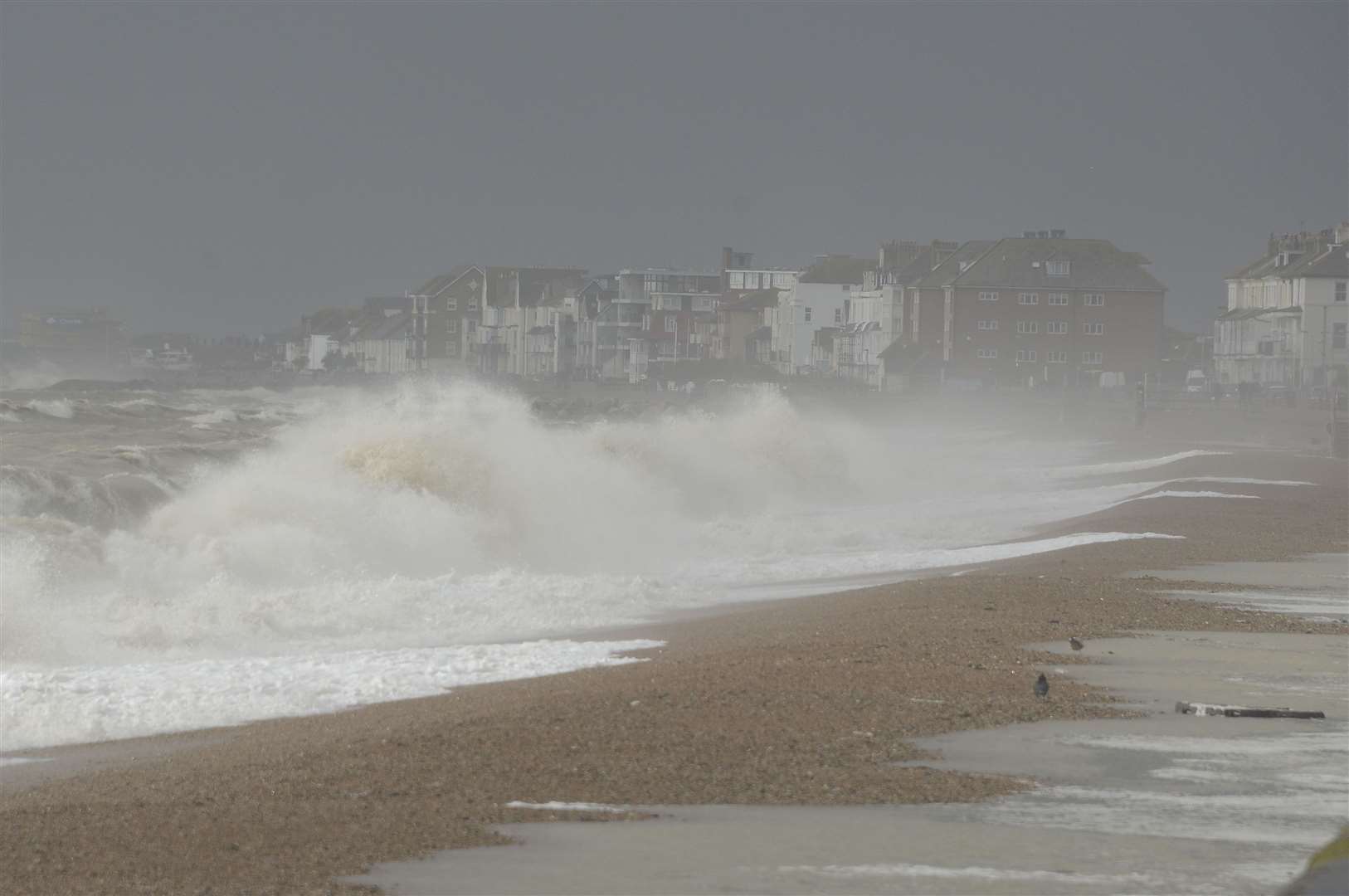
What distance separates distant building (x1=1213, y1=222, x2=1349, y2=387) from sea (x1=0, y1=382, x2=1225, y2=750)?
42.0 m

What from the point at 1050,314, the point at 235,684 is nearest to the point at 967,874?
the point at 235,684

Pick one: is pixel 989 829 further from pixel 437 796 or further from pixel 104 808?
pixel 104 808

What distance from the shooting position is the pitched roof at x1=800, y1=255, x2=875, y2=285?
12862 cm

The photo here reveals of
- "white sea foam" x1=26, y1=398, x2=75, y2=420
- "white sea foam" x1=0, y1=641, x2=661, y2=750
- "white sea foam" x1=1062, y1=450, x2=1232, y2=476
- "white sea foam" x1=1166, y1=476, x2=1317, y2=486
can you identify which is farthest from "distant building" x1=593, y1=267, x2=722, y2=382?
"white sea foam" x1=0, y1=641, x2=661, y2=750

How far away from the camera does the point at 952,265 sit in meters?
109

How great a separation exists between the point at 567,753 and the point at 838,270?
122 meters

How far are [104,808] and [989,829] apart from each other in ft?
14.5

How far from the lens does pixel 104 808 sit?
27.6 feet

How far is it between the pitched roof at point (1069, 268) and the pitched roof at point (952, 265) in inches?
63.2

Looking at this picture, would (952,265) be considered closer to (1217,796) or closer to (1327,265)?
(1327,265)

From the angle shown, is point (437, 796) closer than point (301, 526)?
Yes

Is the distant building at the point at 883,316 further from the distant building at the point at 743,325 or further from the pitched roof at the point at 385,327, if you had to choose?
the pitched roof at the point at 385,327

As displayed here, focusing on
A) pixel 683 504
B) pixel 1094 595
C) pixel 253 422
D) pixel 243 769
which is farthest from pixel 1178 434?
pixel 243 769

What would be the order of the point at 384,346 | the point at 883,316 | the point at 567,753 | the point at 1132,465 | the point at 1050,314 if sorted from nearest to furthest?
the point at 567,753 → the point at 1132,465 → the point at 1050,314 → the point at 883,316 → the point at 384,346
